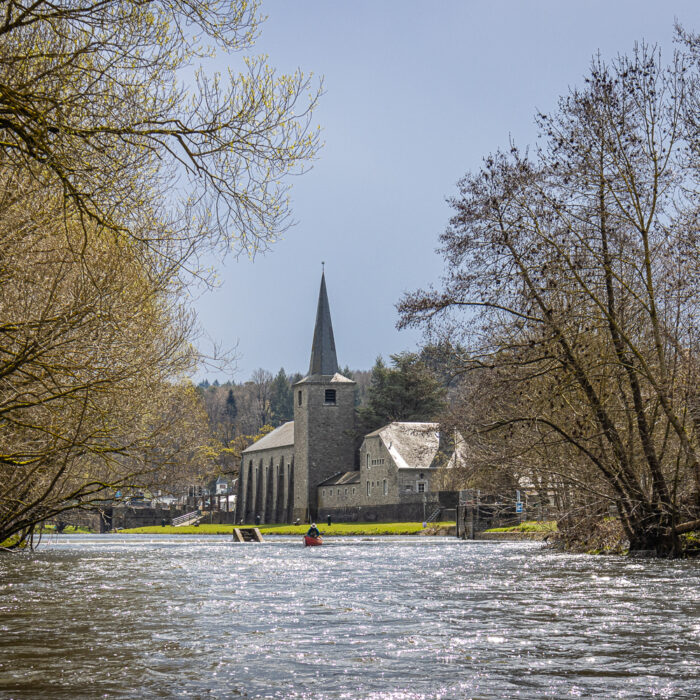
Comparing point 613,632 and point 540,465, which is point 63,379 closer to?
point 613,632

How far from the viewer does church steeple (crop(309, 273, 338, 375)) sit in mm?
92250

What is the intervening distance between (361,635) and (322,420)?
79.9m

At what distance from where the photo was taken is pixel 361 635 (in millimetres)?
11438

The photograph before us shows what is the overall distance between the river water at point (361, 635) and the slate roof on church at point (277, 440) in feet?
254

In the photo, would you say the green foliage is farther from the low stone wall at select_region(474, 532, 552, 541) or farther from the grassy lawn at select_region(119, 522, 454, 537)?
the low stone wall at select_region(474, 532, 552, 541)

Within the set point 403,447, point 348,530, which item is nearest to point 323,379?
point 403,447

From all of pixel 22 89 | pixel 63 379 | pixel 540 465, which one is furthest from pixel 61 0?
pixel 540 465

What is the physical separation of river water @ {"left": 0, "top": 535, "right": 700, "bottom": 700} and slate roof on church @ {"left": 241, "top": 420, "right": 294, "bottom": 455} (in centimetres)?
7749

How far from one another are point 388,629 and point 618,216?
12.1 m

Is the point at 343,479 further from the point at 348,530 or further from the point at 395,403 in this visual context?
the point at 348,530

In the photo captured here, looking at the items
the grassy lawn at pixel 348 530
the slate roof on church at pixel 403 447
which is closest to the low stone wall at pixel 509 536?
the grassy lawn at pixel 348 530

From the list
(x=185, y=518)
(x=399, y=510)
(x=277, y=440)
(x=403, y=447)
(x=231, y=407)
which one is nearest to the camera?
(x=399, y=510)

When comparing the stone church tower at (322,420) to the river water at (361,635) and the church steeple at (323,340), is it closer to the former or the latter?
the church steeple at (323,340)

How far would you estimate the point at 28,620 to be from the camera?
13.0 m
